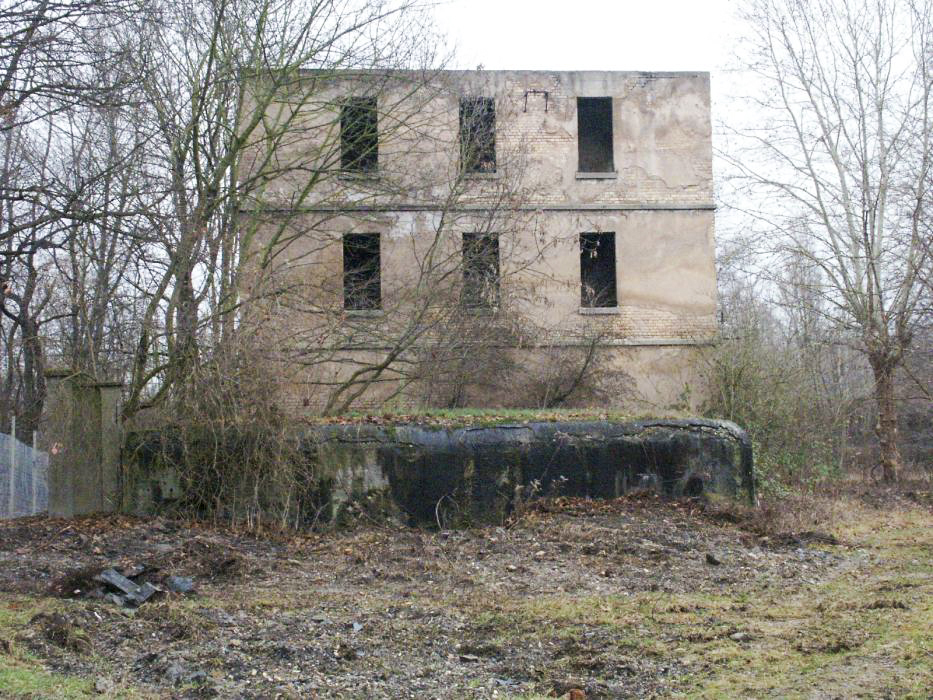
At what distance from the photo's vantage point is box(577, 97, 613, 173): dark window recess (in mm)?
23766

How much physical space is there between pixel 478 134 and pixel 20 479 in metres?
10.8

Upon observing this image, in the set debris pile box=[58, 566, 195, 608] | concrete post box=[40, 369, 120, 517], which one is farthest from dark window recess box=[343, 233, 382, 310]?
debris pile box=[58, 566, 195, 608]

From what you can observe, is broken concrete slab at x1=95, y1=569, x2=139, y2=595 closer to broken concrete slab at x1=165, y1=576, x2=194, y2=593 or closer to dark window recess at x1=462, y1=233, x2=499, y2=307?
broken concrete slab at x1=165, y1=576, x2=194, y2=593

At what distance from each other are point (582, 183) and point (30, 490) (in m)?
13.2

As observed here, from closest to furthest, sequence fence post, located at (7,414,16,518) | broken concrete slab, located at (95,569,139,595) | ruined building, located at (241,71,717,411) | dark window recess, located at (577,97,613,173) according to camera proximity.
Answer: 1. broken concrete slab, located at (95,569,139,595)
2. fence post, located at (7,414,16,518)
3. ruined building, located at (241,71,717,411)
4. dark window recess, located at (577,97,613,173)

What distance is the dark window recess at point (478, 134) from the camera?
19250 millimetres

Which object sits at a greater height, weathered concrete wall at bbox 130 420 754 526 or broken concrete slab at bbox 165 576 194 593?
weathered concrete wall at bbox 130 420 754 526

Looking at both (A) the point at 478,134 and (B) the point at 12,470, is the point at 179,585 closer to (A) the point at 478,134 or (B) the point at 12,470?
(B) the point at 12,470

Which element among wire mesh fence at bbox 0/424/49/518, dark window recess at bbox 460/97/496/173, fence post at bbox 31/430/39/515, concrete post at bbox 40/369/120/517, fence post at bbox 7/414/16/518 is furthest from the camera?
dark window recess at bbox 460/97/496/173

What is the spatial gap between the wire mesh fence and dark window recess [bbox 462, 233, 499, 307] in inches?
320

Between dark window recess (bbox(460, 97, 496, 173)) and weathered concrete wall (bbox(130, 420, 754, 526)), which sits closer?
weathered concrete wall (bbox(130, 420, 754, 526))

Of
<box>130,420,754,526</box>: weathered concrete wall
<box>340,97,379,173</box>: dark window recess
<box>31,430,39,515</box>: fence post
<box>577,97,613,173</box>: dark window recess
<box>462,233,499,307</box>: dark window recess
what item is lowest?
<box>31,430,39,515</box>: fence post

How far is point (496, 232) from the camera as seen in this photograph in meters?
19.4

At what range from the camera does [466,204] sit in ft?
69.6
